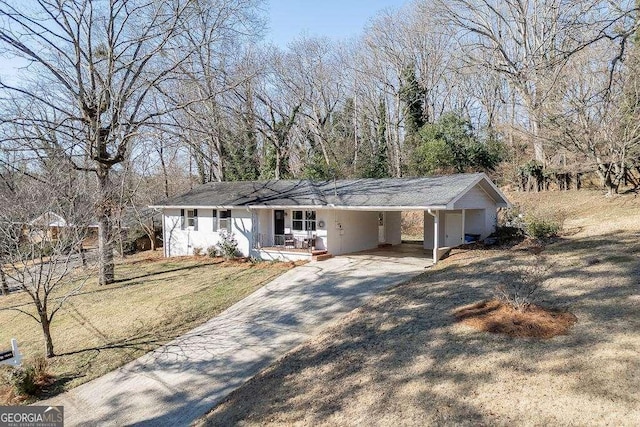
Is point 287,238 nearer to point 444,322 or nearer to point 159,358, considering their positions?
point 159,358

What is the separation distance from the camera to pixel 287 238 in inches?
685

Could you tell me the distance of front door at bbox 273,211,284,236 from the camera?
18.0 m

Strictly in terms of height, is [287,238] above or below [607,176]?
below

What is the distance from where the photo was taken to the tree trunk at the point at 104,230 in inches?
585

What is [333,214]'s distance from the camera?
1652 centimetres

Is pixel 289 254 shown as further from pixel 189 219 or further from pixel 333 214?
pixel 189 219

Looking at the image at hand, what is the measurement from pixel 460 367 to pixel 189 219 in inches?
680

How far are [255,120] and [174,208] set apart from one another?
1402cm

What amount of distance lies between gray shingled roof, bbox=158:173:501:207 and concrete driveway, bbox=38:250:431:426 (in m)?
2.72

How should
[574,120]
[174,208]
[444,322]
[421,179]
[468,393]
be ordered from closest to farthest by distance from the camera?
[468,393] < [444,322] < [421,179] < [574,120] < [174,208]

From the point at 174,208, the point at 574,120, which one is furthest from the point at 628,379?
the point at 174,208

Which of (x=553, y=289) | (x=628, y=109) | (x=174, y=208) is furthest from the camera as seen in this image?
(x=174, y=208)

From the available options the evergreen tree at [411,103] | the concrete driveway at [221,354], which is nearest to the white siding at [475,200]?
the concrete driveway at [221,354]

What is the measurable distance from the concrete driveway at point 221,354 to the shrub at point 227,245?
5.12m
